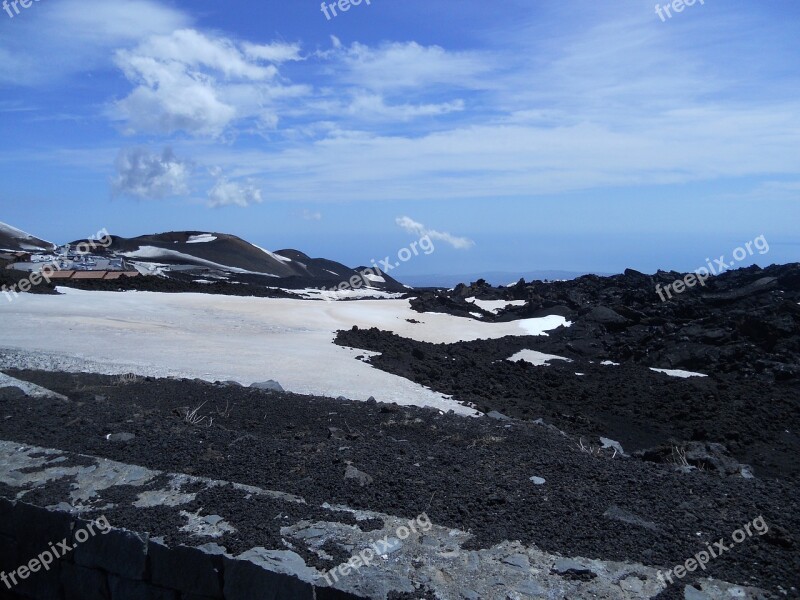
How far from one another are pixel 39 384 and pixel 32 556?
4.52 metres

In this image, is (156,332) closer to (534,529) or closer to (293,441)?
(293,441)

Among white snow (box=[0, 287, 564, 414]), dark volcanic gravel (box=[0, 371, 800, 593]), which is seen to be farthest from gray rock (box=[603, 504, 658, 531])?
white snow (box=[0, 287, 564, 414])

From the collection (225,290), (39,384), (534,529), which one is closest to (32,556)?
(534,529)

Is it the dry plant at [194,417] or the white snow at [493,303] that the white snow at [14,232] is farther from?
the dry plant at [194,417]

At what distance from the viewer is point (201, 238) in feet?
168

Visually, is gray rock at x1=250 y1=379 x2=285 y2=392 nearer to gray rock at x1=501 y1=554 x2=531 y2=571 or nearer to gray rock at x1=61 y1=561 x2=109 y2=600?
gray rock at x1=61 y1=561 x2=109 y2=600

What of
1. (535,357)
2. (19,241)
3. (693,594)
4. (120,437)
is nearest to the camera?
(693,594)

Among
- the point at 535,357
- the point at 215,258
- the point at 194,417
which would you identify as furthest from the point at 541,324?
the point at 215,258

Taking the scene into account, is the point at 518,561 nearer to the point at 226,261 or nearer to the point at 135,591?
the point at 135,591

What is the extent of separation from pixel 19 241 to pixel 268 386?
147 ft

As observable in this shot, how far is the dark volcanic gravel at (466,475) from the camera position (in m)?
4.33

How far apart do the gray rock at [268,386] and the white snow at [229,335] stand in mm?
488

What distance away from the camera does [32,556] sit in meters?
5.17

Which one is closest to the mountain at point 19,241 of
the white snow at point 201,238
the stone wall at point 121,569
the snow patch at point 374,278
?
the white snow at point 201,238
